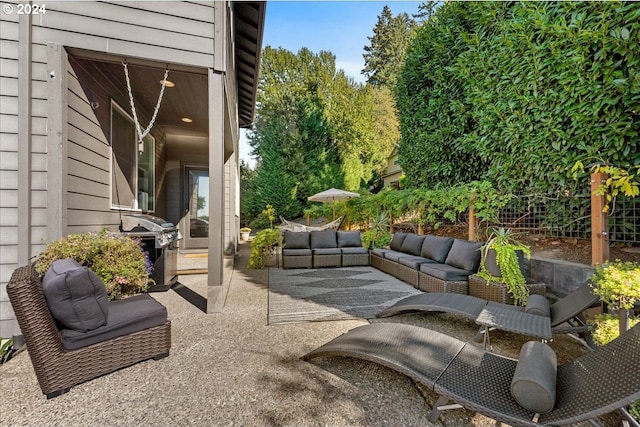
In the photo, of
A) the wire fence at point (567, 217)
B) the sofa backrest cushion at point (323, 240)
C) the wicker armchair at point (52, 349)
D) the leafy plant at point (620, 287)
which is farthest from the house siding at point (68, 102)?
the wire fence at point (567, 217)

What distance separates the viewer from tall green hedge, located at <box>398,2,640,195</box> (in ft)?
9.86

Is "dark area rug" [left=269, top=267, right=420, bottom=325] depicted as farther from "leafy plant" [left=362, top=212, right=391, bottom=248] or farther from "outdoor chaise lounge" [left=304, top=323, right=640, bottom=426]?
"outdoor chaise lounge" [left=304, top=323, right=640, bottom=426]

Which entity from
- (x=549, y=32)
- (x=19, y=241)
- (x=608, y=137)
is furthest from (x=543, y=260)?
(x=19, y=241)

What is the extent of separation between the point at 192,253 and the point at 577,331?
7038 mm

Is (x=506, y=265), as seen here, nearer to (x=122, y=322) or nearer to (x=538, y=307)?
(x=538, y=307)

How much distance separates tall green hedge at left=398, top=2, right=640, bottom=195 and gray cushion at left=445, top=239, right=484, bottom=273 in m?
1.23

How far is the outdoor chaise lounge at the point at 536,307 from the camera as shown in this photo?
239cm

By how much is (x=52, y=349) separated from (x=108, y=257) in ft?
4.40

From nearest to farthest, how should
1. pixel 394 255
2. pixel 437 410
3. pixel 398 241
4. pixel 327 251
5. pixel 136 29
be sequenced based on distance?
pixel 437 410
pixel 136 29
pixel 394 255
pixel 398 241
pixel 327 251

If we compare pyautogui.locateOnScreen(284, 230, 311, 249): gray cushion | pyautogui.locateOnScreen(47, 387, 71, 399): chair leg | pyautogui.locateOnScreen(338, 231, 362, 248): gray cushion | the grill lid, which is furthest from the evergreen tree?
pyautogui.locateOnScreen(47, 387, 71, 399): chair leg

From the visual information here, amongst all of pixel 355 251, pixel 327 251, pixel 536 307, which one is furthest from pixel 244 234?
pixel 536 307

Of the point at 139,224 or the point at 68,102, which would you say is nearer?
the point at 68,102

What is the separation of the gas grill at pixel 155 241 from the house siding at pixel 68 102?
708mm

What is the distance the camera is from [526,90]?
4.03 m
